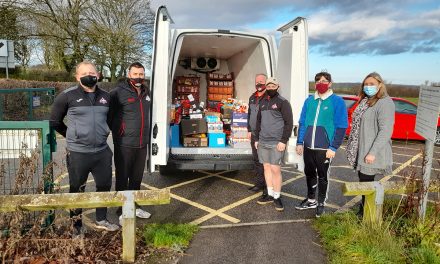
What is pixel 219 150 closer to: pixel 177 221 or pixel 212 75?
pixel 177 221

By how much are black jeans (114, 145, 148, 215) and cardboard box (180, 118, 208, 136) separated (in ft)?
5.31

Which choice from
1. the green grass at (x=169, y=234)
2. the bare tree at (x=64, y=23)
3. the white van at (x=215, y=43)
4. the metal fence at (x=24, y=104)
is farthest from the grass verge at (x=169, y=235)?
the bare tree at (x=64, y=23)

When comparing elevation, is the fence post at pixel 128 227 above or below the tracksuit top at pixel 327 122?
below

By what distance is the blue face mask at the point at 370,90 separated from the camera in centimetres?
396

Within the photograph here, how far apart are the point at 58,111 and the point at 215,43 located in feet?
13.4

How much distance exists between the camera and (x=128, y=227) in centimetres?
324

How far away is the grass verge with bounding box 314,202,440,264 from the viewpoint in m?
3.30

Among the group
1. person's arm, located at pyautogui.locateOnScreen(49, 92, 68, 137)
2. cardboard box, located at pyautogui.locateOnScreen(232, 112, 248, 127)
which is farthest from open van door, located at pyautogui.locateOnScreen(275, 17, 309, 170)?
person's arm, located at pyautogui.locateOnScreen(49, 92, 68, 137)

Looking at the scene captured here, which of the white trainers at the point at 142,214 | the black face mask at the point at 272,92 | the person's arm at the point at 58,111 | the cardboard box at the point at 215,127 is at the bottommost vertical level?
the white trainers at the point at 142,214

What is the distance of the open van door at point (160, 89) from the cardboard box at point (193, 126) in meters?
1.26

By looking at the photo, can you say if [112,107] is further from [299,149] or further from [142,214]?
[299,149]

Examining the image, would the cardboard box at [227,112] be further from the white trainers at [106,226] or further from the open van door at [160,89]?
the white trainers at [106,226]

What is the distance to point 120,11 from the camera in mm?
22984

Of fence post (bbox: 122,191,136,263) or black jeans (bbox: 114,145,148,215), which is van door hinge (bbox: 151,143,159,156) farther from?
fence post (bbox: 122,191,136,263)
